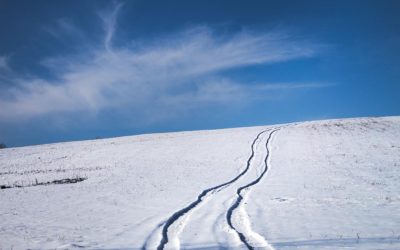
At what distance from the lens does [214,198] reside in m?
15.2

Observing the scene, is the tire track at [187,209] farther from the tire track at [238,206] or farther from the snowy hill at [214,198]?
the tire track at [238,206]

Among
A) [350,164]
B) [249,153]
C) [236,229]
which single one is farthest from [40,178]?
[350,164]

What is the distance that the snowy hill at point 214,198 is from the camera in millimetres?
9516

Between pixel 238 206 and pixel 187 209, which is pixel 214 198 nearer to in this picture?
pixel 238 206

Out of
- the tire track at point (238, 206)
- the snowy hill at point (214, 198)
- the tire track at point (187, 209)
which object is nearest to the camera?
the tire track at point (238, 206)

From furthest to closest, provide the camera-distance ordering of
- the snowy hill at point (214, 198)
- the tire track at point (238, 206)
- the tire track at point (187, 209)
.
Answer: the snowy hill at point (214, 198), the tire track at point (187, 209), the tire track at point (238, 206)

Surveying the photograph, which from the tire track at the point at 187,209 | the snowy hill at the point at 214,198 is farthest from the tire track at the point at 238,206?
the tire track at the point at 187,209

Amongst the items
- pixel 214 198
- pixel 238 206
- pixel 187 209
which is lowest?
pixel 238 206

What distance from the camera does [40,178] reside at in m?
26.0

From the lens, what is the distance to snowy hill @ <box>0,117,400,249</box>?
9.52 metres

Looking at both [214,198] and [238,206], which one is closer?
[238,206]

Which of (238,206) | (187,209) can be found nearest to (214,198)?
(238,206)

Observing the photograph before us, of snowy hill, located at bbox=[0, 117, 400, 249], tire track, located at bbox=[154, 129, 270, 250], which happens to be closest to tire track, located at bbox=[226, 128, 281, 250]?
snowy hill, located at bbox=[0, 117, 400, 249]

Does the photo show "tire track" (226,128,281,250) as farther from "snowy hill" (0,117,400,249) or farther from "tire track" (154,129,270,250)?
"tire track" (154,129,270,250)
